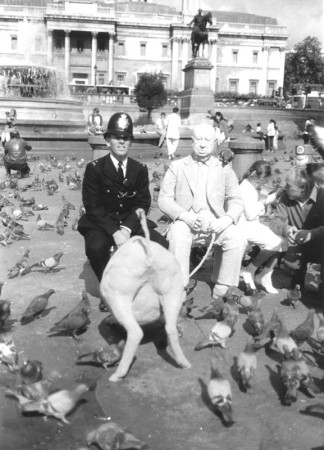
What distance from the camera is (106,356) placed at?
3.53 metres

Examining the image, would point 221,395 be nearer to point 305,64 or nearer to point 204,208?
point 204,208

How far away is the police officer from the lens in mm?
4594

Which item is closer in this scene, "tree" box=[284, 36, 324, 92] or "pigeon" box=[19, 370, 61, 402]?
"pigeon" box=[19, 370, 61, 402]

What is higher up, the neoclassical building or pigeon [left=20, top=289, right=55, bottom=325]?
the neoclassical building

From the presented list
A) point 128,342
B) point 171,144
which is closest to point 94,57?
point 171,144

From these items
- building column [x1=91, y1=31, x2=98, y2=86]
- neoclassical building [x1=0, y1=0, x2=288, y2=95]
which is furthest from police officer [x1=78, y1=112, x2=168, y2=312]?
building column [x1=91, y1=31, x2=98, y2=86]

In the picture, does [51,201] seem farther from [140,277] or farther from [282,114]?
[282,114]

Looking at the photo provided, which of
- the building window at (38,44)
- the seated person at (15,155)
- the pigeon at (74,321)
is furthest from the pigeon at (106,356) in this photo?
the building window at (38,44)

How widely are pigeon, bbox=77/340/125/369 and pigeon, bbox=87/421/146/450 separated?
2.89 ft

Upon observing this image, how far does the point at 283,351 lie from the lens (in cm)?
359

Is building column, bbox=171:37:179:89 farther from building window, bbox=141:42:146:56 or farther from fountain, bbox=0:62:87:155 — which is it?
fountain, bbox=0:62:87:155

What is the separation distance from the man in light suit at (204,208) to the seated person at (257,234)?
0.34 m

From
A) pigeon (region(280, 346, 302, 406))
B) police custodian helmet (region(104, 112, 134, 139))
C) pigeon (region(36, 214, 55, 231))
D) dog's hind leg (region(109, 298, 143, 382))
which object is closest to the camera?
pigeon (region(280, 346, 302, 406))

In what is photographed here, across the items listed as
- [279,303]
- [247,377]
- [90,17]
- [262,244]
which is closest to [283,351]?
[247,377]
